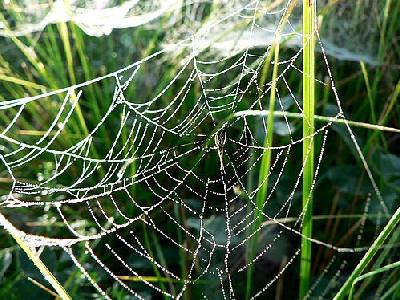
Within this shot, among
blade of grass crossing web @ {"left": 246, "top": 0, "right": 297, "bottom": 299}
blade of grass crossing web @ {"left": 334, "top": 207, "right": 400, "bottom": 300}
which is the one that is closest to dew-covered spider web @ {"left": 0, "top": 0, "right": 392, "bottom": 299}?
blade of grass crossing web @ {"left": 246, "top": 0, "right": 297, "bottom": 299}

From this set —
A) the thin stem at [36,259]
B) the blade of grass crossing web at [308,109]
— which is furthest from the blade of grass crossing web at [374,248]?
the thin stem at [36,259]

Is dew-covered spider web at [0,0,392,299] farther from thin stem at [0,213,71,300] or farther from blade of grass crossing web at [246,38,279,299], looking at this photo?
thin stem at [0,213,71,300]

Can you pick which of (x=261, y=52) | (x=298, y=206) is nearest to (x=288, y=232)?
(x=298, y=206)

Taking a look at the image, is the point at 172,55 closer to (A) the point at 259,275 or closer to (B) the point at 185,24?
(B) the point at 185,24

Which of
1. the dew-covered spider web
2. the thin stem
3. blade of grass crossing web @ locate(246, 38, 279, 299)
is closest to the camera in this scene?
the thin stem

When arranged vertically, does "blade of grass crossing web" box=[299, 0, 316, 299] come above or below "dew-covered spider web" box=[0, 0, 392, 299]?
above

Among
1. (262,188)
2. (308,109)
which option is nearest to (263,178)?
(262,188)

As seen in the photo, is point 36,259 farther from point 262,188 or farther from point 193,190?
point 193,190

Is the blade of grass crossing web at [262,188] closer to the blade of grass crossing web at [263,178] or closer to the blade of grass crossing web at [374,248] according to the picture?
the blade of grass crossing web at [263,178]
